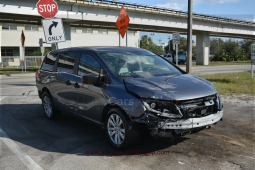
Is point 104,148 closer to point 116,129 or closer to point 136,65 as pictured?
point 116,129

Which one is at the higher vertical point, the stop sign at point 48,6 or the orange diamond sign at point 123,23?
the stop sign at point 48,6

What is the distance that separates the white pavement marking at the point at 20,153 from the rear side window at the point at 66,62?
6.01ft

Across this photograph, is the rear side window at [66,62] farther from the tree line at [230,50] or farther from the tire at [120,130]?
the tree line at [230,50]

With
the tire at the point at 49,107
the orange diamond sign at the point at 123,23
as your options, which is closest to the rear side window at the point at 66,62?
the tire at the point at 49,107

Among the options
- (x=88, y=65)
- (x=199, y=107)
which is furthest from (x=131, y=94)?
(x=88, y=65)

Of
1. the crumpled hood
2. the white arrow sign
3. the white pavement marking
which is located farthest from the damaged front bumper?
the white arrow sign

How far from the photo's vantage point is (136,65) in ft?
17.6

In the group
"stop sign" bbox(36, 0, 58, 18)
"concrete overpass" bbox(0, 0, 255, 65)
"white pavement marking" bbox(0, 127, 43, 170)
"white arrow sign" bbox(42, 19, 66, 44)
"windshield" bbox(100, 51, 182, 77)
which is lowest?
"white pavement marking" bbox(0, 127, 43, 170)

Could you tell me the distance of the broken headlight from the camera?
4199 mm

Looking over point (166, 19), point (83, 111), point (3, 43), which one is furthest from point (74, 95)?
point (3, 43)

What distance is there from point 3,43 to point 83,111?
46536mm

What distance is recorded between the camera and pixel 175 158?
4.28m

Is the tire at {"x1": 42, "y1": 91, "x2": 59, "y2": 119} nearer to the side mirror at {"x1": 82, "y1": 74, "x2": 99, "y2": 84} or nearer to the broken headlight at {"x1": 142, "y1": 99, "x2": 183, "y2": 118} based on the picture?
the side mirror at {"x1": 82, "y1": 74, "x2": 99, "y2": 84}

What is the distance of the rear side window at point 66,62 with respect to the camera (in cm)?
599
